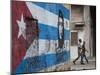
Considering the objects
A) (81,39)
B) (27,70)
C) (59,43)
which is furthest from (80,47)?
(27,70)

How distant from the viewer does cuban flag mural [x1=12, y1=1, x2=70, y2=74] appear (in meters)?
1.94

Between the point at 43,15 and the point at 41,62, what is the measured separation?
0.40 meters

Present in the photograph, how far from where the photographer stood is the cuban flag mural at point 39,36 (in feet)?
6.38

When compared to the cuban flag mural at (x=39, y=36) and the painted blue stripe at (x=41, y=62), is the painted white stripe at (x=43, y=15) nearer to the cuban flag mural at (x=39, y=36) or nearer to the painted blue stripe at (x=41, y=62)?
the cuban flag mural at (x=39, y=36)

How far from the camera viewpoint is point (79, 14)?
7.07 feet

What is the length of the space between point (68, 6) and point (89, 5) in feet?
0.69

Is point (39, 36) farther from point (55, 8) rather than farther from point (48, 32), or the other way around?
point (55, 8)

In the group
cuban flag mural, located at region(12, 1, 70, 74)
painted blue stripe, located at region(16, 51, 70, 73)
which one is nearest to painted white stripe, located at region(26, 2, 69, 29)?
cuban flag mural, located at region(12, 1, 70, 74)

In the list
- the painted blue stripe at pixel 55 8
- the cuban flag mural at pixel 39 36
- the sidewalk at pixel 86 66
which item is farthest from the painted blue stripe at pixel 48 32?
the sidewalk at pixel 86 66

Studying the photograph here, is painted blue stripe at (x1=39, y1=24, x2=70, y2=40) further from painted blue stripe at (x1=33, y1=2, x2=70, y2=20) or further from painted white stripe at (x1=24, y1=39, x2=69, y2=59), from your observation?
painted blue stripe at (x1=33, y1=2, x2=70, y2=20)

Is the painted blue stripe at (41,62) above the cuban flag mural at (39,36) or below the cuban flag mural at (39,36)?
below

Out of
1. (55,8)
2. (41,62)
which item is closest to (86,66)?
(41,62)

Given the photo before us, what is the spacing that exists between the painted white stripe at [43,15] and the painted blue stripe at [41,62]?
0.28 meters

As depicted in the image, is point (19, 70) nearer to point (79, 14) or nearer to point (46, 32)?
point (46, 32)
